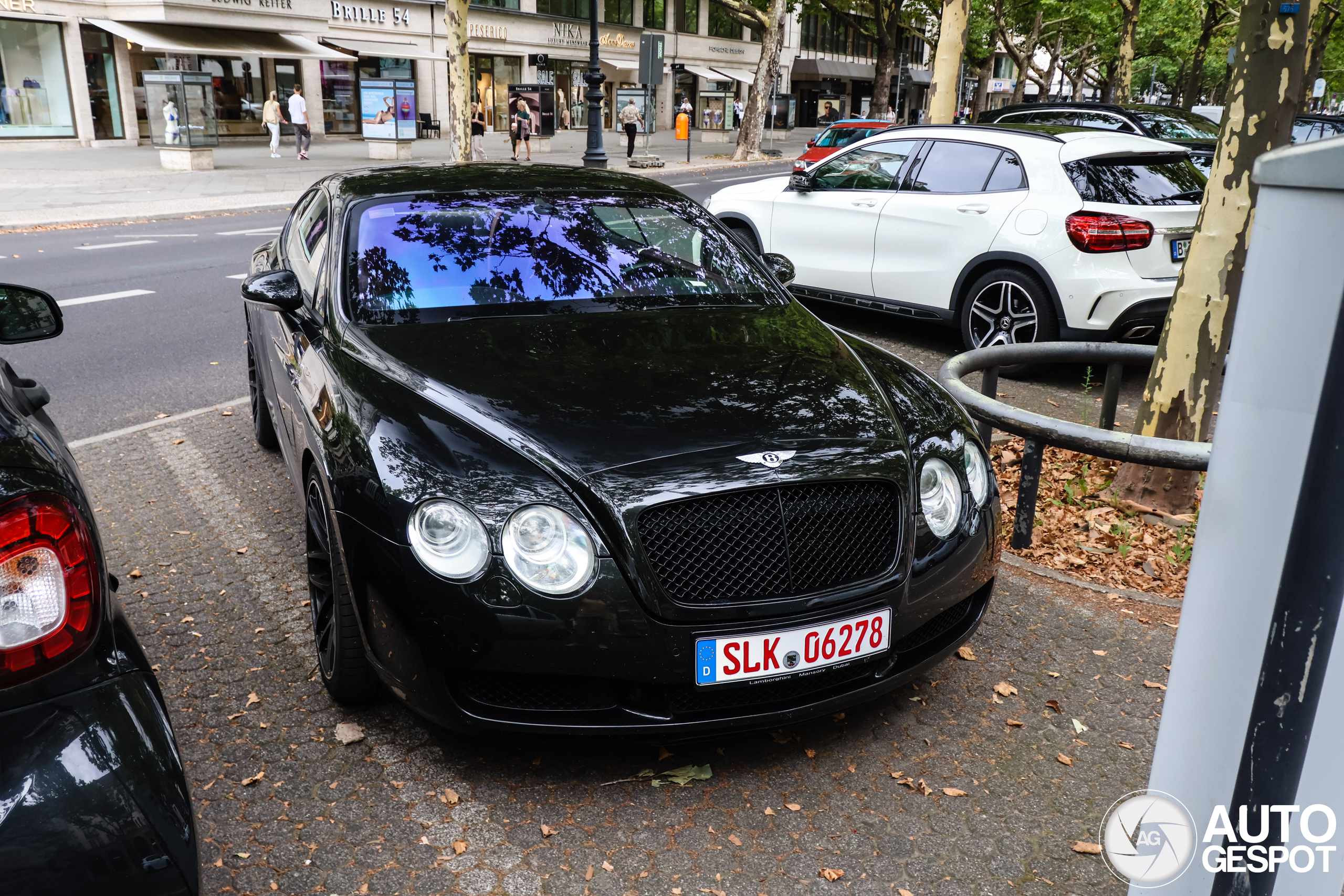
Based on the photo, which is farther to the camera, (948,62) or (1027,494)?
(948,62)

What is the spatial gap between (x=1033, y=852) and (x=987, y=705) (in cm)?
75

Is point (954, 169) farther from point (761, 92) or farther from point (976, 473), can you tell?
point (761, 92)

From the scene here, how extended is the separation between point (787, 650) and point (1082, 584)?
2.26 m


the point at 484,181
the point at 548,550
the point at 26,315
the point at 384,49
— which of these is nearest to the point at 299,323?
the point at 484,181

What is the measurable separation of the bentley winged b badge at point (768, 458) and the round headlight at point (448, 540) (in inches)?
28.3

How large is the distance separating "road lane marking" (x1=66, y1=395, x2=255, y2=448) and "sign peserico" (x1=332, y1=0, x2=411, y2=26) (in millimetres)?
35903

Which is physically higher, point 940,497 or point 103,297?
point 940,497

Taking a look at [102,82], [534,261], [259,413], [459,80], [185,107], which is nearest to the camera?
[534,261]

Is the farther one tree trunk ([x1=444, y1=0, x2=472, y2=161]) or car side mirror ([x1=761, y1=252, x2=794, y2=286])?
tree trunk ([x1=444, y1=0, x2=472, y2=161])

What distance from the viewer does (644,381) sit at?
11.2ft

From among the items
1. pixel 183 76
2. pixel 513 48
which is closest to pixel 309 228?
pixel 183 76

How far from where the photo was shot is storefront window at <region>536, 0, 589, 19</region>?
4731 centimetres

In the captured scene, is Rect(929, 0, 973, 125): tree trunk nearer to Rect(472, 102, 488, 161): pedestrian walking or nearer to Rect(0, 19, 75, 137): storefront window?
Rect(472, 102, 488, 161): pedestrian walking

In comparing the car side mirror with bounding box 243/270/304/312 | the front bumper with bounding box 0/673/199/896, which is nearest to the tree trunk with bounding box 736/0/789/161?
the car side mirror with bounding box 243/270/304/312
